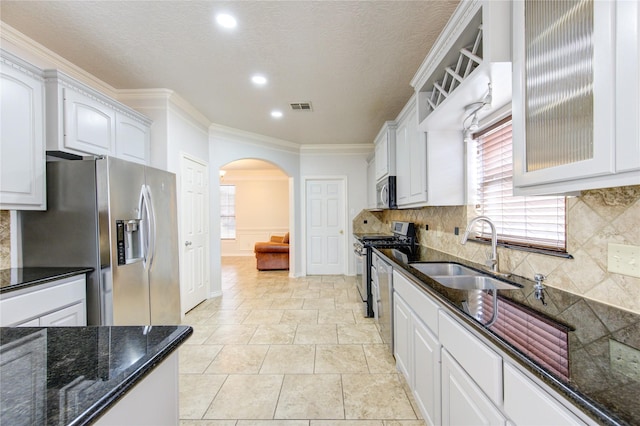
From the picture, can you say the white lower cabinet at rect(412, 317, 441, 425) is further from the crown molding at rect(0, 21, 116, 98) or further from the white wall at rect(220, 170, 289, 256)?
the white wall at rect(220, 170, 289, 256)

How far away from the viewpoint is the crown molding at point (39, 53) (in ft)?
7.20

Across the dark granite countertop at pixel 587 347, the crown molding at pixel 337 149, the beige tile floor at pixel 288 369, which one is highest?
the crown molding at pixel 337 149

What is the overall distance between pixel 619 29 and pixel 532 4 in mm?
423

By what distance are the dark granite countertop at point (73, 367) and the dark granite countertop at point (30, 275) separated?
0.97 meters

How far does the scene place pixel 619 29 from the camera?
2.52 feet

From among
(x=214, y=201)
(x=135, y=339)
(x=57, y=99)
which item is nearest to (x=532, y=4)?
(x=135, y=339)

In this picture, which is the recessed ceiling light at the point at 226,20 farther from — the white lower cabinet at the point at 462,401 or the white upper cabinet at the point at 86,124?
the white lower cabinet at the point at 462,401

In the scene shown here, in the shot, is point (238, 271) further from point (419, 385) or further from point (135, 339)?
point (135, 339)

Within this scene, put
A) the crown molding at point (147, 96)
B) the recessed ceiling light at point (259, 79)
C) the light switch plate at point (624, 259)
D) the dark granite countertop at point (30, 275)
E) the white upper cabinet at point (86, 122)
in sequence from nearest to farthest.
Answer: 1. the light switch plate at point (624, 259)
2. the dark granite countertop at point (30, 275)
3. the white upper cabinet at point (86, 122)
4. the recessed ceiling light at point (259, 79)
5. the crown molding at point (147, 96)

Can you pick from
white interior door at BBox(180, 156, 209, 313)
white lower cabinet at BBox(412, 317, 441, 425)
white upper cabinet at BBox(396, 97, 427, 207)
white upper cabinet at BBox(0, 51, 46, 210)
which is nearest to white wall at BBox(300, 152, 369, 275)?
white interior door at BBox(180, 156, 209, 313)

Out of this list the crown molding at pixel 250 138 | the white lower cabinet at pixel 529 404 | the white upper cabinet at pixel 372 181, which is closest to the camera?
the white lower cabinet at pixel 529 404

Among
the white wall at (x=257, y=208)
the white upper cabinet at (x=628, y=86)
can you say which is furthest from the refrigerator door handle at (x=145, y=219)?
the white wall at (x=257, y=208)

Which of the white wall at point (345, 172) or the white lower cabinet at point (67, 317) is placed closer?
the white lower cabinet at point (67, 317)

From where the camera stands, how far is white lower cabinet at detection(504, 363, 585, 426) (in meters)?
0.71
